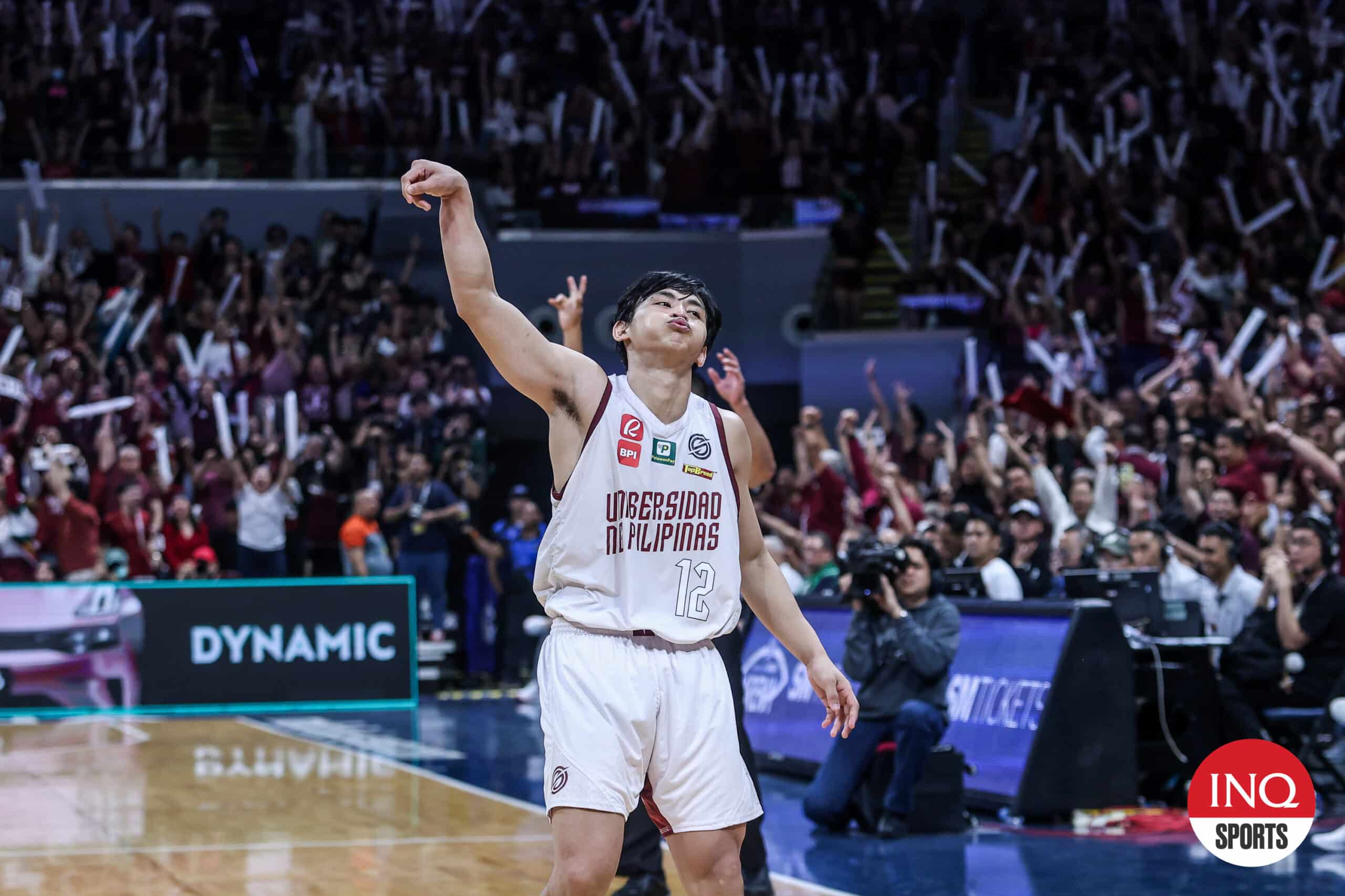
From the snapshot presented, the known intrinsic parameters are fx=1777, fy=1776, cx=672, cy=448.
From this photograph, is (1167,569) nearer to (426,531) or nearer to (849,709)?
(849,709)

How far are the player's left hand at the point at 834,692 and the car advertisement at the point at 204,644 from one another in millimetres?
12640

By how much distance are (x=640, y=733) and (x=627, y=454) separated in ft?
2.46

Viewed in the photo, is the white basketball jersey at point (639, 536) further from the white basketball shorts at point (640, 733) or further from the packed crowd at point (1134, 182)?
the packed crowd at point (1134, 182)

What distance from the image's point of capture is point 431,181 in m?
4.56

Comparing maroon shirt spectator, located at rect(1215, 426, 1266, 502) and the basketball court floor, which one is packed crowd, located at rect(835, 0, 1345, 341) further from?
the basketball court floor

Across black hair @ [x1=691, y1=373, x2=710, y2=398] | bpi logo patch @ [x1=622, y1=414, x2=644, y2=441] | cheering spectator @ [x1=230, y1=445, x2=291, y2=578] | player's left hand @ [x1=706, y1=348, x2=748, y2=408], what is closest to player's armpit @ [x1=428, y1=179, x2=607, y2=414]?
bpi logo patch @ [x1=622, y1=414, x2=644, y2=441]

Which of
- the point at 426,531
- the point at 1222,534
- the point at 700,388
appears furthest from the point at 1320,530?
the point at 426,531

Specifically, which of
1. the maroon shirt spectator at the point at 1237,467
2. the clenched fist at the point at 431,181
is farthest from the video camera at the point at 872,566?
the clenched fist at the point at 431,181

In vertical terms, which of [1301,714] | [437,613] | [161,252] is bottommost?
[437,613]

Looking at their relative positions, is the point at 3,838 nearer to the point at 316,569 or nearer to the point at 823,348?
the point at 316,569

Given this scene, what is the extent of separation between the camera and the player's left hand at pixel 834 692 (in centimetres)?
497

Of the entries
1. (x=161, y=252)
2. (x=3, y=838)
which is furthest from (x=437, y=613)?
(x=3, y=838)

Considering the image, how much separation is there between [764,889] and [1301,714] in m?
4.21

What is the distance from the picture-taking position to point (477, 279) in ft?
15.3
